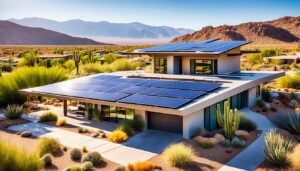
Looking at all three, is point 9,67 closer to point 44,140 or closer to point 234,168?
point 44,140

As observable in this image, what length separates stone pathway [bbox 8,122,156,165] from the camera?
674 inches

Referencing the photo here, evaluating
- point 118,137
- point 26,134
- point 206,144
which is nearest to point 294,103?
point 206,144

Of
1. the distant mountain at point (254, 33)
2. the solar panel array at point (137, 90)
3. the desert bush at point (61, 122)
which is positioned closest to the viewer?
the solar panel array at point (137, 90)

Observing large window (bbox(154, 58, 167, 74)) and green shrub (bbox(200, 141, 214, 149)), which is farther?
large window (bbox(154, 58, 167, 74))

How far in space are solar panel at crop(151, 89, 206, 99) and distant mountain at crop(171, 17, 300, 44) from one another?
14732 cm

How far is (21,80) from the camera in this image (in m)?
30.2

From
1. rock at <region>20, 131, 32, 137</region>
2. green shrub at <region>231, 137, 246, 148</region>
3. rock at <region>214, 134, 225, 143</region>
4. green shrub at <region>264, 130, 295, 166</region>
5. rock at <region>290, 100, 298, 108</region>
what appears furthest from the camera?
rock at <region>290, 100, 298, 108</region>

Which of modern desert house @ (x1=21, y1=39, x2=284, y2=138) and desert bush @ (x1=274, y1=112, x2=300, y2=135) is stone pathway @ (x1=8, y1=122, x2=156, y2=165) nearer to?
modern desert house @ (x1=21, y1=39, x2=284, y2=138)

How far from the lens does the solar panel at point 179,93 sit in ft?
67.3

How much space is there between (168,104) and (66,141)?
602 cm

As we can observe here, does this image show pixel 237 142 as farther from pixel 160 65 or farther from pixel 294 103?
pixel 160 65

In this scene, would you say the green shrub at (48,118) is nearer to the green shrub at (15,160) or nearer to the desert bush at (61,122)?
the desert bush at (61,122)

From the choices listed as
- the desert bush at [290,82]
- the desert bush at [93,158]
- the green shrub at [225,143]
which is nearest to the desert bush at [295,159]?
the green shrub at [225,143]

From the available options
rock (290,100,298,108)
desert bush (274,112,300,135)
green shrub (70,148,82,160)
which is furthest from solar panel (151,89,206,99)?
rock (290,100,298,108)
